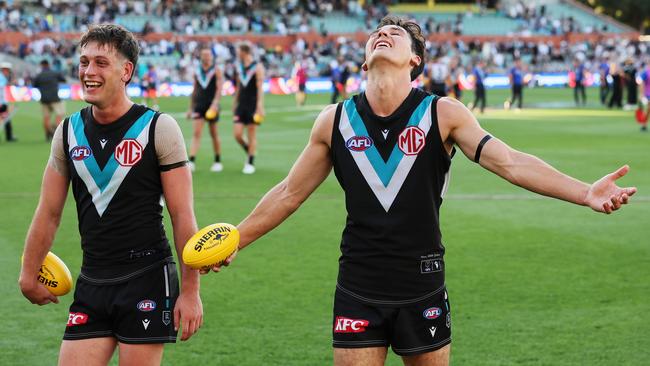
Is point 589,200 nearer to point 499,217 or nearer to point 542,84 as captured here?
point 499,217

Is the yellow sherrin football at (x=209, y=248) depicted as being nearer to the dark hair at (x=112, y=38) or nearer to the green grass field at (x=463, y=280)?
the dark hair at (x=112, y=38)

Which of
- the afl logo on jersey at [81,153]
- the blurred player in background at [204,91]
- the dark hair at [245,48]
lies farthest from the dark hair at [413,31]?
the blurred player in background at [204,91]

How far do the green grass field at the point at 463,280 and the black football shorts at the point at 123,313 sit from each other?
7.64 feet

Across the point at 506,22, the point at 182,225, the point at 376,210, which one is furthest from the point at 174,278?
the point at 506,22

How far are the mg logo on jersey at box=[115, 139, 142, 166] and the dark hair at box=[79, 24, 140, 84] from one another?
429 mm

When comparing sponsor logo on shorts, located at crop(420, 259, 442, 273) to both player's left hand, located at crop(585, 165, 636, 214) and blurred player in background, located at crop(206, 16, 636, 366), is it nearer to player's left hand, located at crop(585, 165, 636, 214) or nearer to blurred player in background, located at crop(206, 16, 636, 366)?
blurred player in background, located at crop(206, 16, 636, 366)

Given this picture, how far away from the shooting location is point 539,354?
7238 mm

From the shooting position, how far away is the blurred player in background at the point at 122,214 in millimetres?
4742

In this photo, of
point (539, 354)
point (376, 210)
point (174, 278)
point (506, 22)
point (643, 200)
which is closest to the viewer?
point (376, 210)

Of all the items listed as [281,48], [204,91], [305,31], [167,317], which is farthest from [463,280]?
[305,31]

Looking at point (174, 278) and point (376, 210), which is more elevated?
point (376, 210)

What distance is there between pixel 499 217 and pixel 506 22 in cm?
6282

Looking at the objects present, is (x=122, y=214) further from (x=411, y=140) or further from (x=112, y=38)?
(x=411, y=140)

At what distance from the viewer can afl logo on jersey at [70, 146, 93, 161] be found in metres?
4.79
